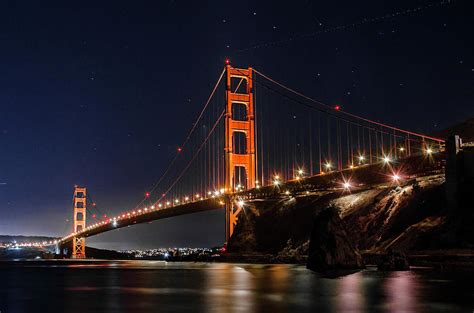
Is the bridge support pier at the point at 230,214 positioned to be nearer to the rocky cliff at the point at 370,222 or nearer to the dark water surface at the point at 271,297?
Answer: the rocky cliff at the point at 370,222

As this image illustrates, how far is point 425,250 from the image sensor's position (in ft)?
138

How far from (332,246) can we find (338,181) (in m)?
19.7

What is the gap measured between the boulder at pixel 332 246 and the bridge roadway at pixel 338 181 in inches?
494

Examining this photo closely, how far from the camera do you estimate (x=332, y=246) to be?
37.4 metres

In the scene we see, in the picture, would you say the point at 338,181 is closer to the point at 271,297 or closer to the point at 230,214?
the point at 230,214

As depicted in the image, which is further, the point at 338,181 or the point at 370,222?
the point at 338,181

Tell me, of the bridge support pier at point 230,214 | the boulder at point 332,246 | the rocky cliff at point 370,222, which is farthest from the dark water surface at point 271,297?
the bridge support pier at point 230,214

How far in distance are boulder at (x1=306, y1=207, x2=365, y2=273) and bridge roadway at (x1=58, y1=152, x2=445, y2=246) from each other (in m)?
12.5

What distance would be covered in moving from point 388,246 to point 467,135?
51.8 meters

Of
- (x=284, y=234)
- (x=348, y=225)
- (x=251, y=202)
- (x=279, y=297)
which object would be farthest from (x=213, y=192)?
(x=279, y=297)

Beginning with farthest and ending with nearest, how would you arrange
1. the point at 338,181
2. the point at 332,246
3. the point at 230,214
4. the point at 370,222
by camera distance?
the point at 230,214
the point at 338,181
the point at 370,222
the point at 332,246

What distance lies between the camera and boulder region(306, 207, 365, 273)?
37.5 m

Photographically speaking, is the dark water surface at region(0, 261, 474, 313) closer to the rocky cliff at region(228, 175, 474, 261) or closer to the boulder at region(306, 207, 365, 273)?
the boulder at region(306, 207, 365, 273)

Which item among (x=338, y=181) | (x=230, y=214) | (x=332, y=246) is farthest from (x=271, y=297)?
(x=230, y=214)
